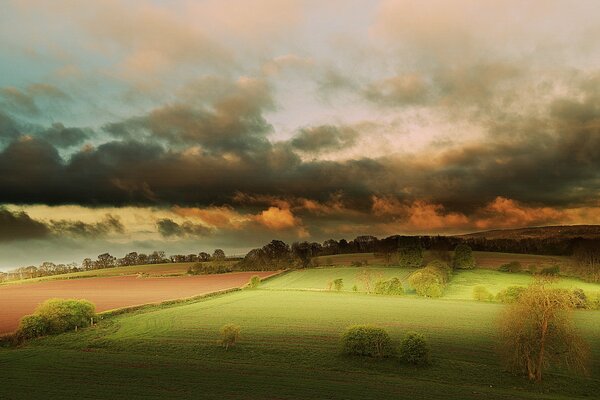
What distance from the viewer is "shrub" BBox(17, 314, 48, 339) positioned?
5541cm

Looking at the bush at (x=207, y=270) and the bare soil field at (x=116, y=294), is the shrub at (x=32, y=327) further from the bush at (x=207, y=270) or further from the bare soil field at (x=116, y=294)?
the bush at (x=207, y=270)

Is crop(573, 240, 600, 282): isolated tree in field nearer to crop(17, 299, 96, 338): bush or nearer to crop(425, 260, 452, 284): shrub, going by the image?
crop(425, 260, 452, 284): shrub

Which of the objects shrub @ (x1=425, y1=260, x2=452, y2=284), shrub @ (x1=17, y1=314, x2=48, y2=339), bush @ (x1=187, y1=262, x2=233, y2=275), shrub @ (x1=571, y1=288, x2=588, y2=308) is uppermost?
bush @ (x1=187, y1=262, x2=233, y2=275)

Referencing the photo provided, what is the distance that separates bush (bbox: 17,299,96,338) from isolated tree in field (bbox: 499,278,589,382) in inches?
2190

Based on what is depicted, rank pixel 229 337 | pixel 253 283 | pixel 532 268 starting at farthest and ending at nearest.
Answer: pixel 532 268 → pixel 253 283 → pixel 229 337

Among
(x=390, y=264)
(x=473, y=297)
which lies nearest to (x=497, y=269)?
(x=390, y=264)

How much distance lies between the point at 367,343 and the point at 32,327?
43903mm

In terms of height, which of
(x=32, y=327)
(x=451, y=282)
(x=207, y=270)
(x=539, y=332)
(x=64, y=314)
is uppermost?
(x=207, y=270)

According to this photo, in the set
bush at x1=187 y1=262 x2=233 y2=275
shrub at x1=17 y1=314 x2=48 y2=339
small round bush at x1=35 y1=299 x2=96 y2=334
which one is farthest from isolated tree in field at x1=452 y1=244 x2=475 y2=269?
shrub at x1=17 y1=314 x2=48 y2=339

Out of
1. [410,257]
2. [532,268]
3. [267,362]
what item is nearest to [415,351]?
[267,362]

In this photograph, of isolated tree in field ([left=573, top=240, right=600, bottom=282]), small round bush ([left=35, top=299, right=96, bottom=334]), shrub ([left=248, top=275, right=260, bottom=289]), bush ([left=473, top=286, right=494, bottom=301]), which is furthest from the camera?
shrub ([left=248, top=275, right=260, bottom=289])

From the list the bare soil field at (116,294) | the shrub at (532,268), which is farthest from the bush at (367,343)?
the shrub at (532,268)

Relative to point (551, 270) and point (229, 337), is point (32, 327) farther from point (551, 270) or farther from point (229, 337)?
point (551, 270)

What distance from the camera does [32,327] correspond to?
184 feet
